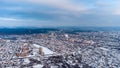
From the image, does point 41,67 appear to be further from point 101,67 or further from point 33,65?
point 101,67

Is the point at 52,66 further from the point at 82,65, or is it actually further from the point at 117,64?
the point at 117,64

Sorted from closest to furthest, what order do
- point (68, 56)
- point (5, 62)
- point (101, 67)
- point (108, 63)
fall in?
→ point (101, 67)
point (108, 63)
point (5, 62)
point (68, 56)

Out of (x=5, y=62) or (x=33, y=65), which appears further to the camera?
(x=5, y=62)

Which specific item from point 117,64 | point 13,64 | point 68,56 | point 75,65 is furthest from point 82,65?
point 13,64

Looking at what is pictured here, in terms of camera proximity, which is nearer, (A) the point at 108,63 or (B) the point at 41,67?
(B) the point at 41,67

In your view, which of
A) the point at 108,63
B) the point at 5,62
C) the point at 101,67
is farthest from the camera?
the point at 5,62

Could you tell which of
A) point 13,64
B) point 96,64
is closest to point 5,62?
point 13,64

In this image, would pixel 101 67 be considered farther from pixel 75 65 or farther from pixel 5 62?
pixel 5 62

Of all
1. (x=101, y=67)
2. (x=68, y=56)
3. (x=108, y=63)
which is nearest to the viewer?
(x=101, y=67)
